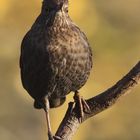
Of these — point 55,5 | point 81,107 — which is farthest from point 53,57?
point 81,107

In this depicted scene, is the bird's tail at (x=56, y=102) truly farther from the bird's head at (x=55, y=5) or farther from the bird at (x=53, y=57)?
the bird's head at (x=55, y=5)

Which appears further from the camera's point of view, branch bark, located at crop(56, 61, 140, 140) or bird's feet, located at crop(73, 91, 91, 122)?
bird's feet, located at crop(73, 91, 91, 122)

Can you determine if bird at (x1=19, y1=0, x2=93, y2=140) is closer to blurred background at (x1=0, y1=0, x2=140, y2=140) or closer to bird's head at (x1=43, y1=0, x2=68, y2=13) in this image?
bird's head at (x1=43, y1=0, x2=68, y2=13)

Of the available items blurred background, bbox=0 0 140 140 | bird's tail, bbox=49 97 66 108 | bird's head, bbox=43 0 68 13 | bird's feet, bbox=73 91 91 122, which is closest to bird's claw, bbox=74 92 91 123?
bird's feet, bbox=73 91 91 122

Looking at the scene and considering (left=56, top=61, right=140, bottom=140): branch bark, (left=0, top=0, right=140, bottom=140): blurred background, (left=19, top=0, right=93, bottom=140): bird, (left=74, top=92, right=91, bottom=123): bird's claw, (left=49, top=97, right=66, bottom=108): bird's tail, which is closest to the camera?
(left=56, top=61, right=140, bottom=140): branch bark

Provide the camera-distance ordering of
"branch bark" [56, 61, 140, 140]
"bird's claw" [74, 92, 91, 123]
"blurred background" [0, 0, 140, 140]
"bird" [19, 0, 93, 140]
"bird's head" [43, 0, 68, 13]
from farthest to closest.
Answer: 1. "blurred background" [0, 0, 140, 140]
2. "bird" [19, 0, 93, 140]
3. "bird's head" [43, 0, 68, 13]
4. "bird's claw" [74, 92, 91, 123]
5. "branch bark" [56, 61, 140, 140]

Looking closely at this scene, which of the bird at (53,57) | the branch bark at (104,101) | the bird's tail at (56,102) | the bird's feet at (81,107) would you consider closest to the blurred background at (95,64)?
the bird's tail at (56,102)

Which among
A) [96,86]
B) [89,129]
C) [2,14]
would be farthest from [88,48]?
[2,14]
